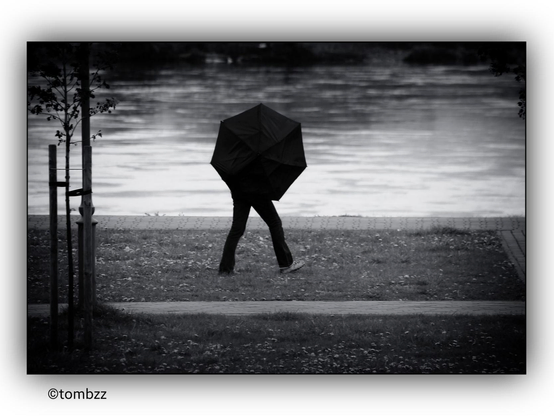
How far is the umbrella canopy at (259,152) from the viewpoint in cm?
1038

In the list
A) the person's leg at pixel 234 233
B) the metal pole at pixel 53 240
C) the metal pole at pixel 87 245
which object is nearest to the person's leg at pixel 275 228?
the person's leg at pixel 234 233

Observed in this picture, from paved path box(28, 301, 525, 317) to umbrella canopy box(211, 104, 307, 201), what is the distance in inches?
48.6

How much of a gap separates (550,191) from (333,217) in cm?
375

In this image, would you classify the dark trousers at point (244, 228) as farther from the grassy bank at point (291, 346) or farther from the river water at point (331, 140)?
the grassy bank at point (291, 346)

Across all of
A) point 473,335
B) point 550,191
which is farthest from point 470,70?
point 473,335

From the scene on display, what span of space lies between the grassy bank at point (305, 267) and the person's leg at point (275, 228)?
0.19 metres

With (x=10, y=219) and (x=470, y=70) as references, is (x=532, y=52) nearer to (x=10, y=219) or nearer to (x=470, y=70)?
(x=470, y=70)

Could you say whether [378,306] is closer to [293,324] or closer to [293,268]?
[293,324]

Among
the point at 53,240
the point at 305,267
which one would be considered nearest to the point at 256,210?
the point at 305,267

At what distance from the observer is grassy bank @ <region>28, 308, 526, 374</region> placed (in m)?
9.07

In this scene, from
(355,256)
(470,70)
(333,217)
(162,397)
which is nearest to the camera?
(162,397)

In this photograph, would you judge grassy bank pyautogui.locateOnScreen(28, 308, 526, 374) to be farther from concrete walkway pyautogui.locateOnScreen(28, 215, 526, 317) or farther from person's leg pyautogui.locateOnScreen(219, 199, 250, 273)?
person's leg pyautogui.locateOnScreen(219, 199, 250, 273)

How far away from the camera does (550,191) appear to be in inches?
364

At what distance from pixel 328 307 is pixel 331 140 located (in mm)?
2741
